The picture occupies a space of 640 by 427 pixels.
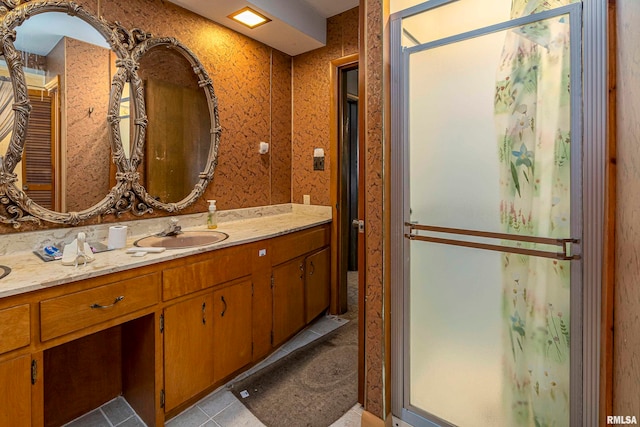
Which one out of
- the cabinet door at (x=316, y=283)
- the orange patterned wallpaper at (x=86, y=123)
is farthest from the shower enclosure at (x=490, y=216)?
the orange patterned wallpaper at (x=86, y=123)

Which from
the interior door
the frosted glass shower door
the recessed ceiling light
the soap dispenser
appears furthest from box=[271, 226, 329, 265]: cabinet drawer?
the recessed ceiling light

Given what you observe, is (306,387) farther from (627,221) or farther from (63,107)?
(63,107)

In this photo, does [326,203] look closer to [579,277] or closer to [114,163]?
[114,163]

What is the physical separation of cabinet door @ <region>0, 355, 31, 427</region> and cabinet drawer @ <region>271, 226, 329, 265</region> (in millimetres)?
1317

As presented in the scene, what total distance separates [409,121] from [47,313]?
1659 millimetres

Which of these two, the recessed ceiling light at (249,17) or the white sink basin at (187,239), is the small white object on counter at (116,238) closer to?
the white sink basin at (187,239)

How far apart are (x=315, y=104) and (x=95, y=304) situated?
2.33 meters

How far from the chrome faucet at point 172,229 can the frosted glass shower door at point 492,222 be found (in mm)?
1474

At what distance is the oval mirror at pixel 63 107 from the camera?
1544 millimetres

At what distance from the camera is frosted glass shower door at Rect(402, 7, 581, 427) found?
3.70ft

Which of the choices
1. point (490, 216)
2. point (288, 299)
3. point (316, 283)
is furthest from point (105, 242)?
point (490, 216)

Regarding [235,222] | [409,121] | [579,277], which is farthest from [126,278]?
[579,277]

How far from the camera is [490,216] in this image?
128cm

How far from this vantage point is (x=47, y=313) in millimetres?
1187
